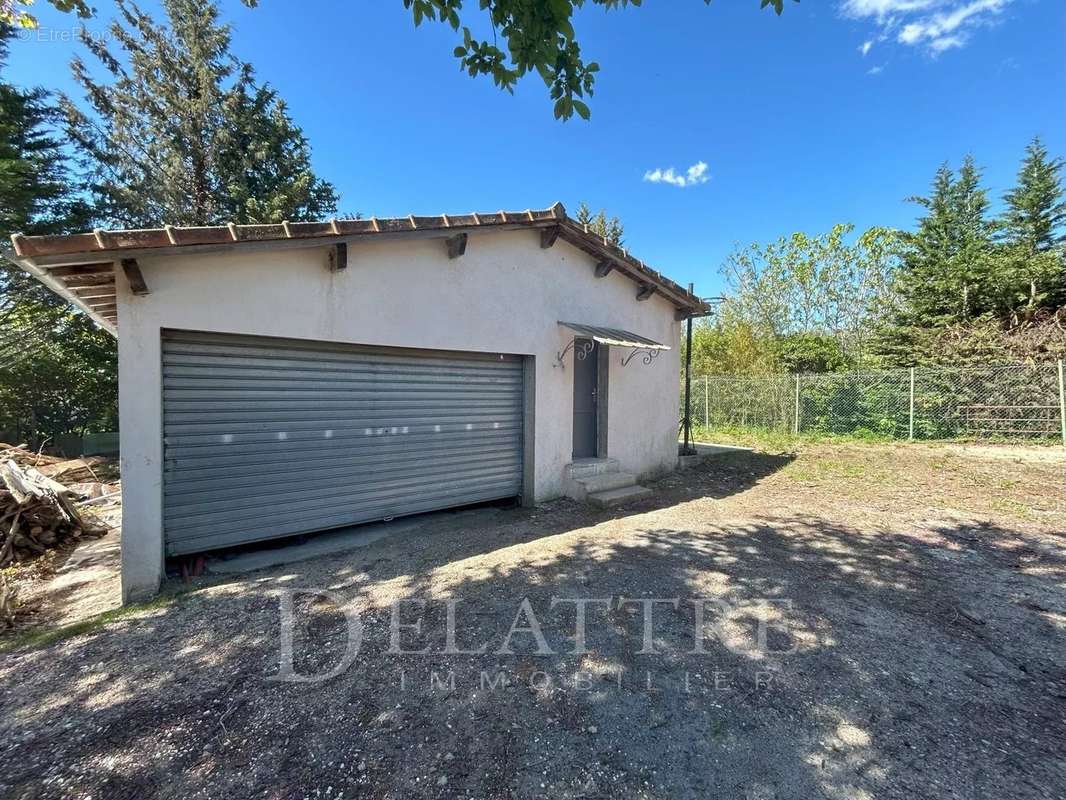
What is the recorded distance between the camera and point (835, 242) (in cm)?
2283

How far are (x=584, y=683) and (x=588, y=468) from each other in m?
4.90

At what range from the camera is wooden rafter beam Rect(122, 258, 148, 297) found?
3838 millimetres

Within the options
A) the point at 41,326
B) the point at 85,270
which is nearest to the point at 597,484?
the point at 85,270

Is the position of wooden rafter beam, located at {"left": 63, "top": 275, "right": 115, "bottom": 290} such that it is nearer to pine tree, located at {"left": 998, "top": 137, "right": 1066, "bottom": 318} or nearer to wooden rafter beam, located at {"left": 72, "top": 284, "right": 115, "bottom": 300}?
wooden rafter beam, located at {"left": 72, "top": 284, "right": 115, "bottom": 300}

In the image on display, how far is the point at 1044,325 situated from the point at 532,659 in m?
17.7

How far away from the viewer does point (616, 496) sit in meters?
7.16

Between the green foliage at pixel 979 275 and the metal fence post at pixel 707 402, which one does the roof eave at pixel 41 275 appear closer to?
the metal fence post at pixel 707 402

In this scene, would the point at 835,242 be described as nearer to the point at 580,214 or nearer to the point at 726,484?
the point at 580,214

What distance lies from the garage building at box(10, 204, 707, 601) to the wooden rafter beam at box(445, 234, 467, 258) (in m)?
0.04

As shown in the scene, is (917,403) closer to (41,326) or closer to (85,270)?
(85,270)

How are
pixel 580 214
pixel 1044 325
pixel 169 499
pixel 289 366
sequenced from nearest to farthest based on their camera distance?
pixel 169 499, pixel 289 366, pixel 1044 325, pixel 580 214

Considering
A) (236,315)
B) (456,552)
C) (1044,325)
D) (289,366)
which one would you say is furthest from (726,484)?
(1044,325)

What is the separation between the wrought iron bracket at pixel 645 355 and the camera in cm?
836

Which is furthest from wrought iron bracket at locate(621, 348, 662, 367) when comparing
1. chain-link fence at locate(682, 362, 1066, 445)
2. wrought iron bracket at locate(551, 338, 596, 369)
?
chain-link fence at locate(682, 362, 1066, 445)
